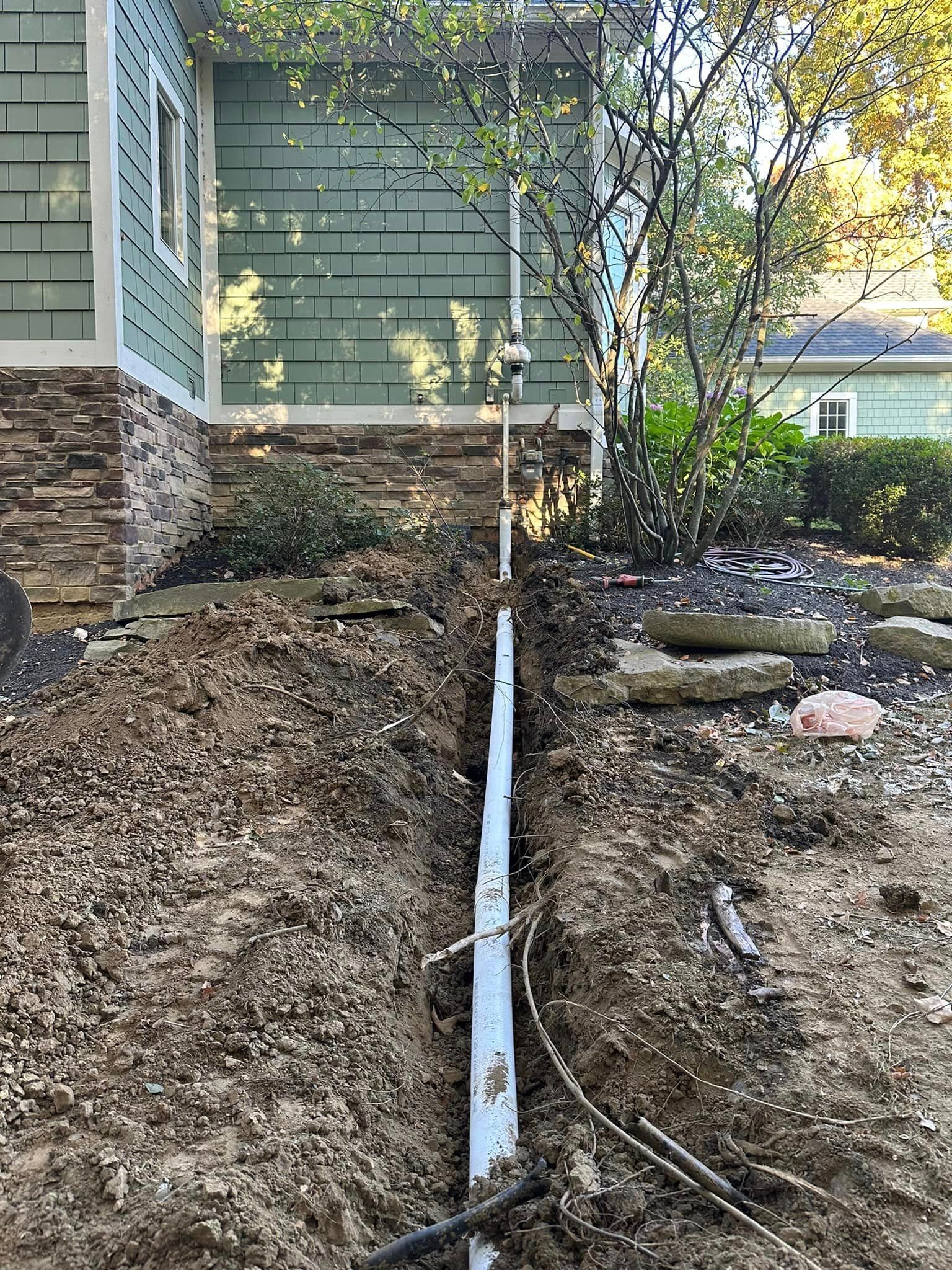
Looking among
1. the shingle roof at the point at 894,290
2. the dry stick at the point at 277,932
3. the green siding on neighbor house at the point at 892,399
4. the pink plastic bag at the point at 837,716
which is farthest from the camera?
the shingle roof at the point at 894,290

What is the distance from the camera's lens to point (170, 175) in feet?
23.7

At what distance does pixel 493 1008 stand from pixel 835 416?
17.0 meters

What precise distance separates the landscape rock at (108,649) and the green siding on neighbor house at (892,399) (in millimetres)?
14238

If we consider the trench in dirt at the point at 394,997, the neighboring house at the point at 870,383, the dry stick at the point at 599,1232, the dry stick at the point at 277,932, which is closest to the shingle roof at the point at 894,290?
the neighboring house at the point at 870,383

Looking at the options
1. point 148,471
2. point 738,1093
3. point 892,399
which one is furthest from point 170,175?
point 892,399

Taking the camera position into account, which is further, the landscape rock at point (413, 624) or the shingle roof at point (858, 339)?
the shingle roof at point (858, 339)

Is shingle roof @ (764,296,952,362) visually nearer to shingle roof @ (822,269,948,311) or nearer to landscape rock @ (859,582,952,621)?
shingle roof @ (822,269,948,311)

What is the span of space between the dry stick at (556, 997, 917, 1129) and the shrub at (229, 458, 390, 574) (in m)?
5.27

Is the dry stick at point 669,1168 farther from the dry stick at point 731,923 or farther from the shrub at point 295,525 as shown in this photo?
the shrub at point 295,525

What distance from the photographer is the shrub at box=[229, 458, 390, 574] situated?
671cm

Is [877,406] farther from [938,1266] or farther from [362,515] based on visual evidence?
[938,1266]

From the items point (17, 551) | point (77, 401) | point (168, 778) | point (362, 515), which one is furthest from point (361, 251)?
point (168, 778)

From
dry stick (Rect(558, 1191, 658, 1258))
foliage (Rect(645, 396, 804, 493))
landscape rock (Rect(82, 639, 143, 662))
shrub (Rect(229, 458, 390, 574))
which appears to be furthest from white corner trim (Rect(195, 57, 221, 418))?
dry stick (Rect(558, 1191, 658, 1258))

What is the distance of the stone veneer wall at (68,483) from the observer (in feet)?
18.2
